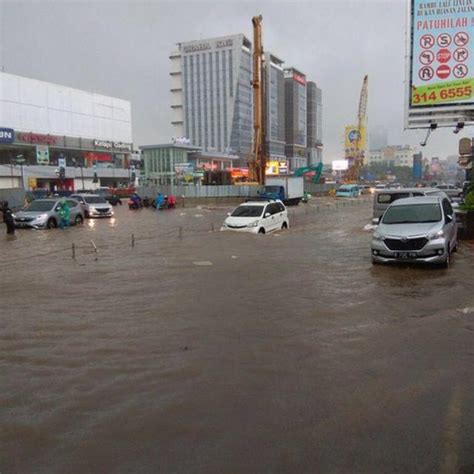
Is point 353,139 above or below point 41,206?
above

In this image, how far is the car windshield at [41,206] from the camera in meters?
24.9

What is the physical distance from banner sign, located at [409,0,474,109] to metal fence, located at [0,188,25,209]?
28.2 m

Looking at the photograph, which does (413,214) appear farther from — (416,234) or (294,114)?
(294,114)

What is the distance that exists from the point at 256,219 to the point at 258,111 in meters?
31.1

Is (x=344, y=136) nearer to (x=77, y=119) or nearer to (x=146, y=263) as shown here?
(x=77, y=119)

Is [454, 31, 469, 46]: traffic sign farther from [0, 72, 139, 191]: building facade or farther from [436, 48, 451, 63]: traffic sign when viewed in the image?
[0, 72, 139, 191]: building facade

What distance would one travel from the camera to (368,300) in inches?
352

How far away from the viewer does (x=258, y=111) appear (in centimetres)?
4953

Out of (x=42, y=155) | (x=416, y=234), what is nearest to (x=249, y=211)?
(x=416, y=234)

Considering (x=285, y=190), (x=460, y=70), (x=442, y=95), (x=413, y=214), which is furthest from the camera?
(x=285, y=190)

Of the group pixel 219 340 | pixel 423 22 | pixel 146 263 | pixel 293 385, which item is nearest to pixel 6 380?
pixel 219 340

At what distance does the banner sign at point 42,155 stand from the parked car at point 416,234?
75502 mm

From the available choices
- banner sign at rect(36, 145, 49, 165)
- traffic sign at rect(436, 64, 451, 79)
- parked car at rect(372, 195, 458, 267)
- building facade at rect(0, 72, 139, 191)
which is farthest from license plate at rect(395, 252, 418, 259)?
banner sign at rect(36, 145, 49, 165)

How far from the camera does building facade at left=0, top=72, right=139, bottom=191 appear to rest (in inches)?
3103
